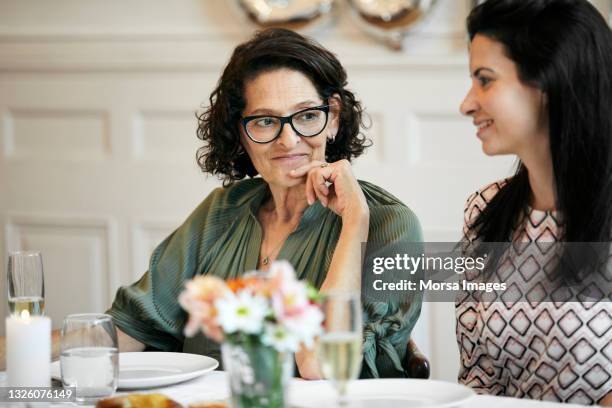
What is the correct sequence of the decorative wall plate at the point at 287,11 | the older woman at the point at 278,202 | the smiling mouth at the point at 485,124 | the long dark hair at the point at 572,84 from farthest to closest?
the decorative wall plate at the point at 287,11 < the older woman at the point at 278,202 < the smiling mouth at the point at 485,124 < the long dark hair at the point at 572,84

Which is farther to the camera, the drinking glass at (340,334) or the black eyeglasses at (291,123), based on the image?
the black eyeglasses at (291,123)

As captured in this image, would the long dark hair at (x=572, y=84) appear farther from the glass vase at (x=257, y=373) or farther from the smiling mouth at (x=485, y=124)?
the glass vase at (x=257, y=373)

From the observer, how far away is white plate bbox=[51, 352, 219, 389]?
162 cm

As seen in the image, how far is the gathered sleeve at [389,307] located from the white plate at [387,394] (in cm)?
35

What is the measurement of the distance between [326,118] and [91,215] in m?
1.87

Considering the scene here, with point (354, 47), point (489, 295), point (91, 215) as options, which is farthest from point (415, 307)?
point (91, 215)

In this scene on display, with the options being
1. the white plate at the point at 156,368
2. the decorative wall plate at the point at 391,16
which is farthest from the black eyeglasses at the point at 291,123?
the decorative wall plate at the point at 391,16

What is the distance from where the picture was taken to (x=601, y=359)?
1779 millimetres

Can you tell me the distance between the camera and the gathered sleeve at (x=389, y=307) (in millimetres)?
1908

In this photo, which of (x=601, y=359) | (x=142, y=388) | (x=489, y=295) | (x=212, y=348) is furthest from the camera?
(x=212, y=348)

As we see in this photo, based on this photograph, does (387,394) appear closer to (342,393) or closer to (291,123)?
(342,393)

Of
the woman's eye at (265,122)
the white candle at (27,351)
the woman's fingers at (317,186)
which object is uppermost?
the woman's eye at (265,122)

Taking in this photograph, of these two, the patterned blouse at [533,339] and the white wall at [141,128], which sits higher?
the white wall at [141,128]

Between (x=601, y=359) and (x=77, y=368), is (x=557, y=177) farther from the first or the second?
(x=77, y=368)
